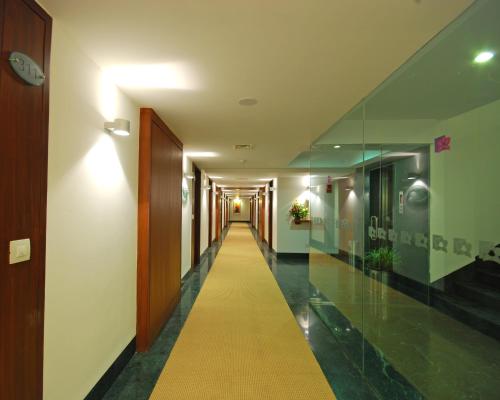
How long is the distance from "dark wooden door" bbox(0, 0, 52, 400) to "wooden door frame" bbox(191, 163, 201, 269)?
5087 millimetres

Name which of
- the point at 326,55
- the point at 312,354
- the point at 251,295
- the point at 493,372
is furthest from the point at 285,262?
the point at 326,55

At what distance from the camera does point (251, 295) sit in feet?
15.0

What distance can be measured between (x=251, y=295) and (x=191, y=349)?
185 centimetres

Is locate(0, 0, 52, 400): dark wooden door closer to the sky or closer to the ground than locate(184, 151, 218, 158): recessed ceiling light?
closer to the ground

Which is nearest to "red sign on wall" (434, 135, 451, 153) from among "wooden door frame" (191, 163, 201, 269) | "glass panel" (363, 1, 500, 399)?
"glass panel" (363, 1, 500, 399)

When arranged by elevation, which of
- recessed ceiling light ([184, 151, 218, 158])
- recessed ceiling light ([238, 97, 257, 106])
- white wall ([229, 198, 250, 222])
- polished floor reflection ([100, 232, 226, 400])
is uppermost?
recessed ceiling light ([238, 97, 257, 106])

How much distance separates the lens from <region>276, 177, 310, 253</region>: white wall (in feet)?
27.1

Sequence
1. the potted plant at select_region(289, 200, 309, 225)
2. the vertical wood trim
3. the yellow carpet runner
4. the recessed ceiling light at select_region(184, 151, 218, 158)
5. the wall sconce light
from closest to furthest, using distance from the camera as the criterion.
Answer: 1. the wall sconce light
2. the yellow carpet runner
3. the vertical wood trim
4. the recessed ceiling light at select_region(184, 151, 218, 158)
5. the potted plant at select_region(289, 200, 309, 225)

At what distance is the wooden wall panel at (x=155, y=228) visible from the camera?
2.82 metres

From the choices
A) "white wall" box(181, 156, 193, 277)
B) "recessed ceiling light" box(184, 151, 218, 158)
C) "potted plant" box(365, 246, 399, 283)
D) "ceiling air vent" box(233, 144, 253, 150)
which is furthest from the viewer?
"white wall" box(181, 156, 193, 277)

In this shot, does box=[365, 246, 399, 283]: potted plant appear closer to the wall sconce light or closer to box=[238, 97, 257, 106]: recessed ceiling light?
box=[238, 97, 257, 106]: recessed ceiling light

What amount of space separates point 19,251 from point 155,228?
180 centimetres

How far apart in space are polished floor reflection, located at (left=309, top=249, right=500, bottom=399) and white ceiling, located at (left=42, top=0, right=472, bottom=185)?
2.65 meters

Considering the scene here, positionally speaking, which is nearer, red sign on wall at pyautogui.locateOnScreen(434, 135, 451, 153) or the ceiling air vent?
red sign on wall at pyautogui.locateOnScreen(434, 135, 451, 153)
